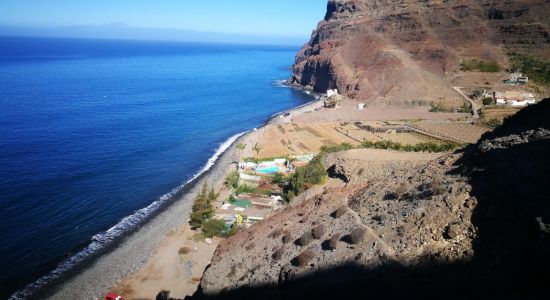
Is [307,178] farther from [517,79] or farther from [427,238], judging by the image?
[517,79]

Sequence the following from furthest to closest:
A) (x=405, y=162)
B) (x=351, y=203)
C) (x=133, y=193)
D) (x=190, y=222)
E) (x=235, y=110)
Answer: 1. (x=235, y=110)
2. (x=133, y=193)
3. (x=190, y=222)
4. (x=405, y=162)
5. (x=351, y=203)

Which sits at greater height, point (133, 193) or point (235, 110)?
point (235, 110)

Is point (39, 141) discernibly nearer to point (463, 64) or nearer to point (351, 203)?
point (351, 203)

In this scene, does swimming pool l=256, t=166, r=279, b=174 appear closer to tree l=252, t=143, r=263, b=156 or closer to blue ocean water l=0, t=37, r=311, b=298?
tree l=252, t=143, r=263, b=156

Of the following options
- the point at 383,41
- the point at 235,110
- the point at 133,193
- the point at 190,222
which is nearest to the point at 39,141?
the point at 133,193

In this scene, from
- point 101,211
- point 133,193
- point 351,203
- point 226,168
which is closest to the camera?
point 351,203
